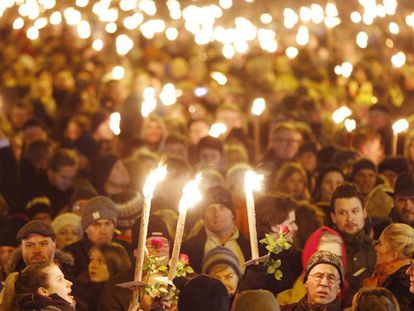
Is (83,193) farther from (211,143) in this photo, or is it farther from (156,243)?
(156,243)

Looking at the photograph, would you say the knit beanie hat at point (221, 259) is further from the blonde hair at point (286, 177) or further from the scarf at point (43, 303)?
the blonde hair at point (286, 177)

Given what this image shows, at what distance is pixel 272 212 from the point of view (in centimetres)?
1019

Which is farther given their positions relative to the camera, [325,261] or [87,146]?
[87,146]

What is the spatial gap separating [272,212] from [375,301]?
224 centimetres

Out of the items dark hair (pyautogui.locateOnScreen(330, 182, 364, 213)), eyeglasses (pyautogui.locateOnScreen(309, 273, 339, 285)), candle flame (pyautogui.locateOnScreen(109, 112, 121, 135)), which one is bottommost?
eyeglasses (pyautogui.locateOnScreen(309, 273, 339, 285))

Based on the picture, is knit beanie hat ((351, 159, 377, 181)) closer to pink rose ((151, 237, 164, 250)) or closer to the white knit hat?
the white knit hat

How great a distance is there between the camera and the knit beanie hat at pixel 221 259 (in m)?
9.59

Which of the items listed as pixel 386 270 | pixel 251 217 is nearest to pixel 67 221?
pixel 386 270

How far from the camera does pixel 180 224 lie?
26.3 feet

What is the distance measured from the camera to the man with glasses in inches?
346

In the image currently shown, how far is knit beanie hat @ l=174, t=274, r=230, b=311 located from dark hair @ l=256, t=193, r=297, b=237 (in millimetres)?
1954

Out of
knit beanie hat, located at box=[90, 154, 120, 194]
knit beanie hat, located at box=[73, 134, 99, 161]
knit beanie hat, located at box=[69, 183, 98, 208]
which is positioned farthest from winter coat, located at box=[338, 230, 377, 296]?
knit beanie hat, located at box=[73, 134, 99, 161]

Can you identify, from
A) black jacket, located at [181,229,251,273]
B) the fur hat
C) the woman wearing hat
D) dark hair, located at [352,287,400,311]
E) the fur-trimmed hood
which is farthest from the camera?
the fur hat

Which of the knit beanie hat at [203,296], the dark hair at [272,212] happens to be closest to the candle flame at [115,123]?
the dark hair at [272,212]
